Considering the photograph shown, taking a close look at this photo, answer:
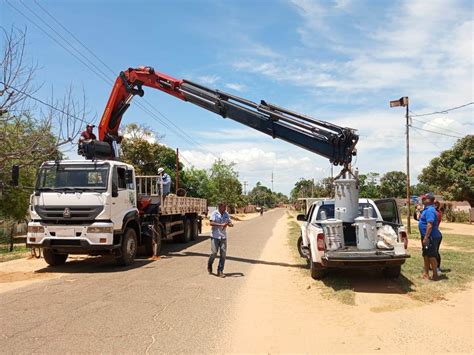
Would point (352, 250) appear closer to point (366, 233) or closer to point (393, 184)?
point (366, 233)

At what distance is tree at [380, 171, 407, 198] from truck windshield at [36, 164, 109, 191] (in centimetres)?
7884

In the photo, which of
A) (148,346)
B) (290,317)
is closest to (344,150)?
(290,317)

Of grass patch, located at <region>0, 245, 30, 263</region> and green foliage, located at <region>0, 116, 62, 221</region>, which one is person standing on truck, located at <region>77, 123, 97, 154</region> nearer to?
green foliage, located at <region>0, 116, 62, 221</region>

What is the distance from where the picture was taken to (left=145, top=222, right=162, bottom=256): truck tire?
46.1ft

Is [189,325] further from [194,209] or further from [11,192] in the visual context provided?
[11,192]

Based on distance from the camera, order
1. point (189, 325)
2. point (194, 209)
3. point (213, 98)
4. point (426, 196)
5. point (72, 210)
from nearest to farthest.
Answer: point (189, 325) < point (426, 196) < point (72, 210) < point (213, 98) < point (194, 209)

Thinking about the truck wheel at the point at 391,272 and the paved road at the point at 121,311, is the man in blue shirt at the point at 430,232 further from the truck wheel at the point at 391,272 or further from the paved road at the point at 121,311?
the paved road at the point at 121,311

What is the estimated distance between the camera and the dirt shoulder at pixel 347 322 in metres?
5.47

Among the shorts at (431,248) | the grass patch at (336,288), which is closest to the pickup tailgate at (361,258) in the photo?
the grass patch at (336,288)

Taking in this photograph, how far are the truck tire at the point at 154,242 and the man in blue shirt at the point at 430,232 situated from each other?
26.3ft

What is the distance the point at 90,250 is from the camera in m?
11.2

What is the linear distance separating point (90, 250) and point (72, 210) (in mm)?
1112

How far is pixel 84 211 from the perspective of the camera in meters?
11.1

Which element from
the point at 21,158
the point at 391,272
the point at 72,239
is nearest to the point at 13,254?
the point at 21,158
